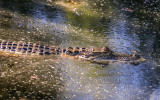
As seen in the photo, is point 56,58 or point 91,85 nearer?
point 91,85

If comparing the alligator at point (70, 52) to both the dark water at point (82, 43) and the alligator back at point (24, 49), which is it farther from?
the dark water at point (82, 43)

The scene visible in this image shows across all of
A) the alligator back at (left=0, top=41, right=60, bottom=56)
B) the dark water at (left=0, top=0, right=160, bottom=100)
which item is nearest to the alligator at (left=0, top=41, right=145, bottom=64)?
the alligator back at (left=0, top=41, right=60, bottom=56)

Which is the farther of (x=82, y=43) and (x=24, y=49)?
(x=82, y=43)

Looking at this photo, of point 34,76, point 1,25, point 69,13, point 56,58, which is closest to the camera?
point 34,76

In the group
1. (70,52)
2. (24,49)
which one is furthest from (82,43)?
→ (24,49)

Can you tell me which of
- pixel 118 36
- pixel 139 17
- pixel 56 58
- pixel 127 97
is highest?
pixel 139 17

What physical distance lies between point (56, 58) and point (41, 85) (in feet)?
3.96

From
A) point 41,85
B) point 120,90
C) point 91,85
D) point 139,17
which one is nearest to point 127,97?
point 120,90

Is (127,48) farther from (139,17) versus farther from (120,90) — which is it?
(139,17)

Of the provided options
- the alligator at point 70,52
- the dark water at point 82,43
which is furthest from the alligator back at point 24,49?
the dark water at point 82,43

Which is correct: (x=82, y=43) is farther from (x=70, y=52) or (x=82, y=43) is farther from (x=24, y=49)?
(x=24, y=49)

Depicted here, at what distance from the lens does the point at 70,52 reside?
6.20 metres

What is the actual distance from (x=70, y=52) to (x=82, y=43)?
81 cm

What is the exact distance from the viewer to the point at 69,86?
500 centimetres
